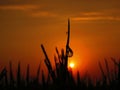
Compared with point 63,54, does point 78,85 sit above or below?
below

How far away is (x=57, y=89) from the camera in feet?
9.05

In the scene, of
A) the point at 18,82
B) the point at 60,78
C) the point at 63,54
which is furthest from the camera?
the point at 18,82

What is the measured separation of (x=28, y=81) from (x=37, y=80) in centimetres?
24

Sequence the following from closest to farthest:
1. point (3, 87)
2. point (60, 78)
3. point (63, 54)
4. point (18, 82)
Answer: point (60, 78) < point (63, 54) < point (18, 82) < point (3, 87)

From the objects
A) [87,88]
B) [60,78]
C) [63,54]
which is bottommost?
[87,88]

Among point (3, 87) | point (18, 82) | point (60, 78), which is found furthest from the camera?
point (3, 87)

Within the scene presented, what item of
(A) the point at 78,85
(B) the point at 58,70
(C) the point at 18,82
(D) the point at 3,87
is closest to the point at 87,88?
(A) the point at 78,85

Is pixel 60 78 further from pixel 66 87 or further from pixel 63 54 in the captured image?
pixel 63 54

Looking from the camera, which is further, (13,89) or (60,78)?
(13,89)

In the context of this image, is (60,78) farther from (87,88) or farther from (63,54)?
(87,88)

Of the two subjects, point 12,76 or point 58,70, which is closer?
point 58,70

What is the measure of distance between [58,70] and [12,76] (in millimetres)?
861

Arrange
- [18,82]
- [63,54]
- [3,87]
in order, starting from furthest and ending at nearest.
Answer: [3,87], [18,82], [63,54]

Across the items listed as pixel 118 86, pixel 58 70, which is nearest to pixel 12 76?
pixel 58 70
